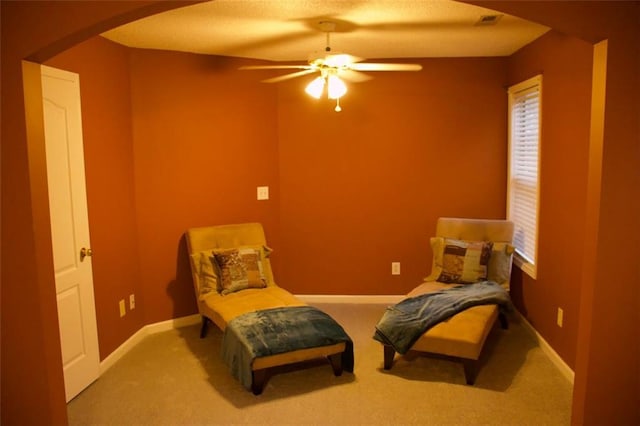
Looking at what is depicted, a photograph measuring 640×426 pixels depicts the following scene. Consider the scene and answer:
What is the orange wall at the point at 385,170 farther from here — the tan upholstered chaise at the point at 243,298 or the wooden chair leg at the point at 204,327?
the wooden chair leg at the point at 204,327

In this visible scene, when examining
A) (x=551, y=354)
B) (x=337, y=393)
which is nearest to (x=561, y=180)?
(x=551, y=354)

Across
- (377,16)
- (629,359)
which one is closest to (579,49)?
(377,16)

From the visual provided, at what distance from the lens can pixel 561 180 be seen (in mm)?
3518

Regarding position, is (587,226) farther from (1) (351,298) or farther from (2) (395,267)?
(1) (351,298)

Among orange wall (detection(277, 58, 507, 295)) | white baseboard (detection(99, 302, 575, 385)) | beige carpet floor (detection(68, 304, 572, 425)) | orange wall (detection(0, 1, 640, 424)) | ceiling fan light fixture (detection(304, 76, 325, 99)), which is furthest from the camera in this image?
orange wall (detection(277, 58, 507, 295))

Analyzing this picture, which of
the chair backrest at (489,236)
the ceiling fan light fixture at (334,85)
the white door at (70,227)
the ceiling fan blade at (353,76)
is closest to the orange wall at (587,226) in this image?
the white door at (70,227)

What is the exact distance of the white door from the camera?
3.02 metres

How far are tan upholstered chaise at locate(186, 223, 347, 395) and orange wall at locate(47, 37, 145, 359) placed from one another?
51 cm

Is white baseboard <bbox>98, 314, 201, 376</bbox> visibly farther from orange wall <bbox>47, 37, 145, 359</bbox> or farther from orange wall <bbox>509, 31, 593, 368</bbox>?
orange wall <bbox>509, 31, 593, 368</bbox>

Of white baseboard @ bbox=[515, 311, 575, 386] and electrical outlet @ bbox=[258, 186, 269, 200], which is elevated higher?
electrical outlet @ bbox=[258, 186, 269, 200]

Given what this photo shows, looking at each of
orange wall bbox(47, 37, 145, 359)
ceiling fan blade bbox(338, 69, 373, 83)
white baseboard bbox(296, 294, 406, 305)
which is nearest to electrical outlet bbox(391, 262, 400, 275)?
white baseboard bbox(296, 294, 406, 305)

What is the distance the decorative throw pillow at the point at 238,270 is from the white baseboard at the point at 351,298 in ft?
3.10

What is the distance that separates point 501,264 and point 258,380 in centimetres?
221

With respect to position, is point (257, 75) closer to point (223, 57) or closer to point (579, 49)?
point (223, 57)
